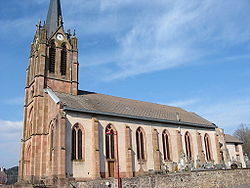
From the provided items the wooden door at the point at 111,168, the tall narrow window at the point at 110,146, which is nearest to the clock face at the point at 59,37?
the tall narrow window at the point at 110,146

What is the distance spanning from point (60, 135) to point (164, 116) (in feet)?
56.7

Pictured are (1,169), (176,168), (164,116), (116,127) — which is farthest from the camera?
(1,169)

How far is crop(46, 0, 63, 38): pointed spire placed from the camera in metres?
34.3

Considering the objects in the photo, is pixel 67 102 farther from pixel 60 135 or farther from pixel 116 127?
pixel 116 127

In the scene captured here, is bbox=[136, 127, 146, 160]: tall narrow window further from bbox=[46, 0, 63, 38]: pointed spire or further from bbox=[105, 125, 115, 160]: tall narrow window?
bbox=[46, 0, 63, 38]: pointed spire

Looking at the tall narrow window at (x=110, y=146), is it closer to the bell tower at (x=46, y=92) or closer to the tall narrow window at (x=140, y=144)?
the tall narrow window at (x=140, y=144)

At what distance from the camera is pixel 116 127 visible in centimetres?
2925

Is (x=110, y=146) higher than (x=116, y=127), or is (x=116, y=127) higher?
(x=116, y=127)

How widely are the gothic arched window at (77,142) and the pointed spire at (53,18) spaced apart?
1491 cm

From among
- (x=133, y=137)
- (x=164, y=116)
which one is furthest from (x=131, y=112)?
(x=164, y=116)

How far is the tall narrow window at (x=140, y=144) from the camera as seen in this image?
3022 cm

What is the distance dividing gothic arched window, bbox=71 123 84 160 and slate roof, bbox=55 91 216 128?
215 centimetres

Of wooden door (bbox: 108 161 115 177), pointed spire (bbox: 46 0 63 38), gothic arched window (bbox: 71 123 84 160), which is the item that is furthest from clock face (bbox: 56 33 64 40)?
wooden door (bbox: 108 161 115 177)

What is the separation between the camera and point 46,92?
29531 millimetres
